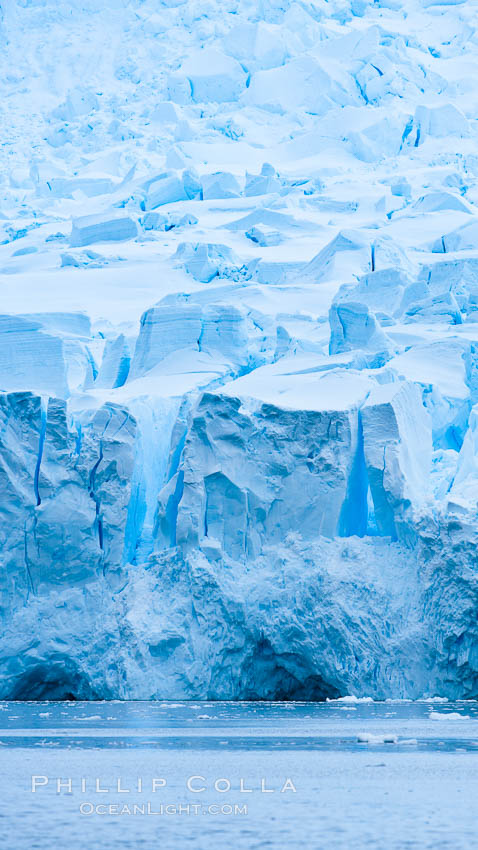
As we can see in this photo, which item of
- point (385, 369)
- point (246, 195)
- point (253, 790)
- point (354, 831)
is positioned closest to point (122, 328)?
point (385, 369)

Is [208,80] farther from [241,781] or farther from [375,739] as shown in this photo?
[241,781]

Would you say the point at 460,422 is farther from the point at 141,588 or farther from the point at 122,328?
the point at 122,328

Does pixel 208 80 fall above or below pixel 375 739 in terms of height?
above

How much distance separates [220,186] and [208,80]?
725 cm

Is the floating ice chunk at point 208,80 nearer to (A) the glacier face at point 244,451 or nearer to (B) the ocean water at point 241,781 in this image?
(A) the glacier face at point 244,451

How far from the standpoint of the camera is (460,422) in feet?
56.9

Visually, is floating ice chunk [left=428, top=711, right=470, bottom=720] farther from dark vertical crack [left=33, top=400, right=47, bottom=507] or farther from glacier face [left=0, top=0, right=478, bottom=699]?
dark vertical crack [left=33, top=400, right=47, bottom=507]

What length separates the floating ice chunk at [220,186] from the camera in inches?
1272

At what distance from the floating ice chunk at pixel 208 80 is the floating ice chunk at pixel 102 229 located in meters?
9.95

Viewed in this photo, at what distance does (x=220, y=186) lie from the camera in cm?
3244

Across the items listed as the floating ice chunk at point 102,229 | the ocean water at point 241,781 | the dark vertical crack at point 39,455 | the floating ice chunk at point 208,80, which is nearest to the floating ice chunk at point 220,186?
the floating ice chunk at point 102,229

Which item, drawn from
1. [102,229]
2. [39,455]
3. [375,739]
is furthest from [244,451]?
[102,229]

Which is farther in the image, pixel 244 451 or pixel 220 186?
pixel 220 186

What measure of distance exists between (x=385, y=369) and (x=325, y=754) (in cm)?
735
